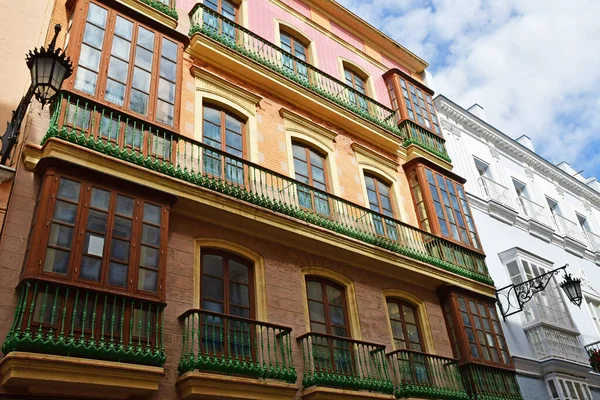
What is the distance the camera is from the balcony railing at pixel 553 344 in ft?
48.0

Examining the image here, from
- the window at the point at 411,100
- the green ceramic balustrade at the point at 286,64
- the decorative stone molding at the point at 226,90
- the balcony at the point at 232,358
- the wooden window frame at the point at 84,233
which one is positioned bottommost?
the balcony at the point at 232,358

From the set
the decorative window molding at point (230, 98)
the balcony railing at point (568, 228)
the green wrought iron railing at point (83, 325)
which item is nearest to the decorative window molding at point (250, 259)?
the green wrought iron railing at point (83, 325)

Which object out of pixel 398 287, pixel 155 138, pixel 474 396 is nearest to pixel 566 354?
pixel 474 396

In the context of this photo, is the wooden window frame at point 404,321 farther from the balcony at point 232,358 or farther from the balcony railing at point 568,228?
the balcony railing at point 568,228

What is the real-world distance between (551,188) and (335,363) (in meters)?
16.3

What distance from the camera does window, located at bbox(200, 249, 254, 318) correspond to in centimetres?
912

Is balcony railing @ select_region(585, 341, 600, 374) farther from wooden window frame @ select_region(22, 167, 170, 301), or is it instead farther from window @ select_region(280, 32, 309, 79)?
wooden window frame @ select_region(22, 167, 170, 301)

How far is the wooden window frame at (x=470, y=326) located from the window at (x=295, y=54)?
649 centimetres

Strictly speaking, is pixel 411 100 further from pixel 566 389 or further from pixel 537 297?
pixel 566 389

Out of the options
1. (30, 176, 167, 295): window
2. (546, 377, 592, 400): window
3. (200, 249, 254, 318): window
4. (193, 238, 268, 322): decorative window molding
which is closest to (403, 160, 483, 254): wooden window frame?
(546, 377, 592, 400): window

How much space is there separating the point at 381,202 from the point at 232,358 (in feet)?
22.3

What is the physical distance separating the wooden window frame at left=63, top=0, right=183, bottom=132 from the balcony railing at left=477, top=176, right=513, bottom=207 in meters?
11.2

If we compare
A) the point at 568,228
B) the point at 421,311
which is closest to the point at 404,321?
the point at 421,311

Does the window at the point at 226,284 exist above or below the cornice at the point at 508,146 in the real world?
below
